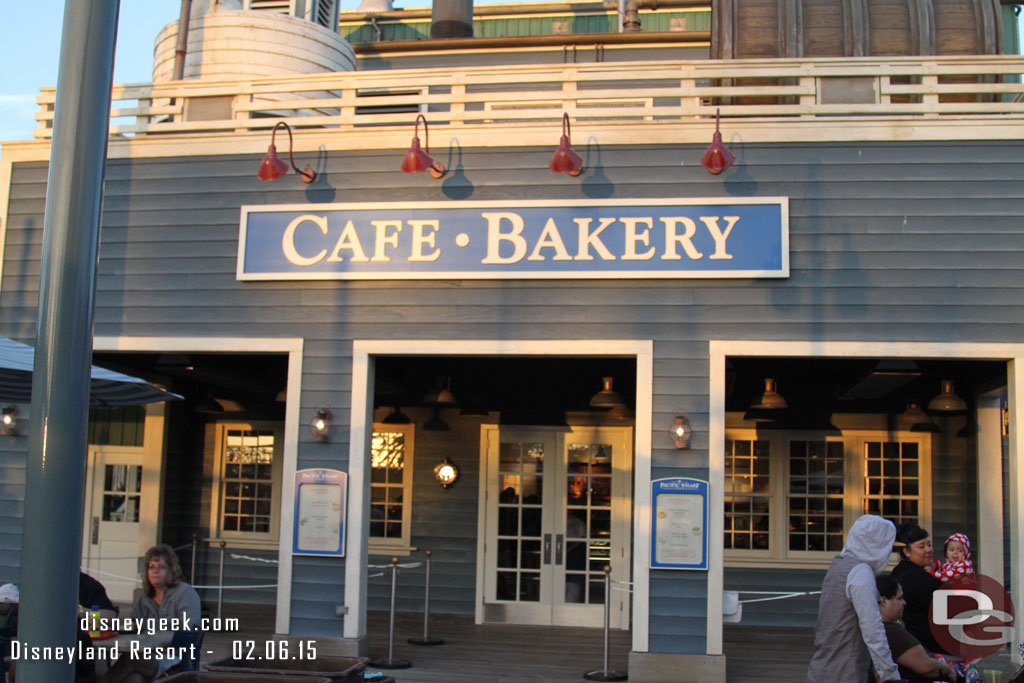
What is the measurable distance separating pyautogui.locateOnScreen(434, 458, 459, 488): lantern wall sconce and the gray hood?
289 inches

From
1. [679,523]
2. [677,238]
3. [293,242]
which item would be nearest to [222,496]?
[293,242]

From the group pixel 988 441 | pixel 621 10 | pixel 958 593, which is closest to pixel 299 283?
pixel 958 593

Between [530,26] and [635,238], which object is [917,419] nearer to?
[635,238]

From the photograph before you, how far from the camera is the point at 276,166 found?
8.76m

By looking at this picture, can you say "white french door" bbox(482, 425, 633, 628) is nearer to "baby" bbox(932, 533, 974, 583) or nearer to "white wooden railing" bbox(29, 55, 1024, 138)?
"white wooden railing" bbox(29, 55, 1024, 138)

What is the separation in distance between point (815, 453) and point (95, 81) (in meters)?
9.23

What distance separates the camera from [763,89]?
887cm

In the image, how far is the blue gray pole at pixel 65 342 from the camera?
420 centimetres

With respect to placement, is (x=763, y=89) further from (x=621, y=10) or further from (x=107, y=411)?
(x=107, y=411)

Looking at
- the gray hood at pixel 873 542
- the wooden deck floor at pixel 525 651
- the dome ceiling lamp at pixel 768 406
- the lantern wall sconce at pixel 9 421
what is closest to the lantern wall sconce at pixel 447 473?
the wooden deck floor at pixel 525 651

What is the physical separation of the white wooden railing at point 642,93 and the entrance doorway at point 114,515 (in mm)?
4352

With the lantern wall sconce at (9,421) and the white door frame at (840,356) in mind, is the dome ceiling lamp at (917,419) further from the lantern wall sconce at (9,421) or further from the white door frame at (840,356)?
the lantern wall sconce at (9,421)

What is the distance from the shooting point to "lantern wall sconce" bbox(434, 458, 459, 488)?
1175 cm

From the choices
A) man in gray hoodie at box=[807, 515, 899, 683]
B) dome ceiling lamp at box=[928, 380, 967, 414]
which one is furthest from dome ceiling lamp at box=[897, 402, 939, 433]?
man in gray hoodie at box=[807, 515, 899, 683]
